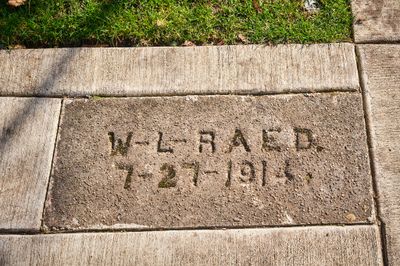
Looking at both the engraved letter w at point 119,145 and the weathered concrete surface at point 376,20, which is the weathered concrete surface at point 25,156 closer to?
the engraved letter w at point 119,145

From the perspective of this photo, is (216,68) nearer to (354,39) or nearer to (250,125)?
(250,125)

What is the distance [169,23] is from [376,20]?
1.48 meters

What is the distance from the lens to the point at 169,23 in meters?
3.18

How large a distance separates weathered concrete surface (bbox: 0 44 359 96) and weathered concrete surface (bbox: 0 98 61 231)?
0.41ft

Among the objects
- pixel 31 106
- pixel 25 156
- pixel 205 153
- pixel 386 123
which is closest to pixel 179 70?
pixel 205 153

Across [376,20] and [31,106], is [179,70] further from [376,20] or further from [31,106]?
[376,20]

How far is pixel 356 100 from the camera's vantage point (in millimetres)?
2844

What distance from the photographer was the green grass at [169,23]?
3117mm

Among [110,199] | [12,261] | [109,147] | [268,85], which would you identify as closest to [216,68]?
[268,85]

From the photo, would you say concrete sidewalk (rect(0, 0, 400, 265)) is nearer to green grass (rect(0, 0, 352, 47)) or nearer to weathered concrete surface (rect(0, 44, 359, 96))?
weathered concrete surface (rect(0, 44, 359, 96))

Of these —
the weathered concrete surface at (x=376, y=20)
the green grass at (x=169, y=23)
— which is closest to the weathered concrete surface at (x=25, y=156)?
the green grass at (x=169, y=23)

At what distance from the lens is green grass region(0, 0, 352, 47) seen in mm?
3117

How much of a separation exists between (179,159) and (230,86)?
615mm

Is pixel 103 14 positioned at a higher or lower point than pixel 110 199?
higher
